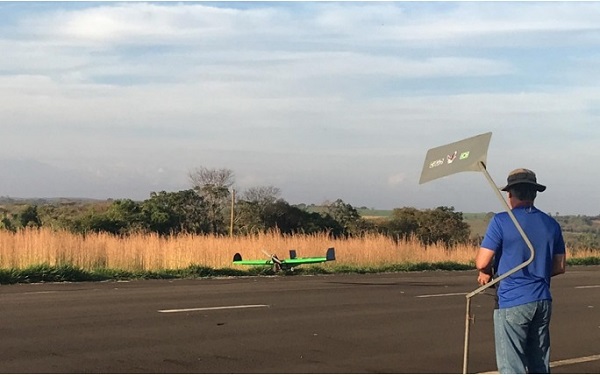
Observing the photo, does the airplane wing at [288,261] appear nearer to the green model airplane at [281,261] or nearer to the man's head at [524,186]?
the green model airplane at [281,261]

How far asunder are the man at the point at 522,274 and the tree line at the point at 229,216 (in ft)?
114

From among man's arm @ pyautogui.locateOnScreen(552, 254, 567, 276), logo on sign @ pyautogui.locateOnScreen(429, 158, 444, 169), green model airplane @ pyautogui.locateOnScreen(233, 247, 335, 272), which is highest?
logo on sign @ pyautogui.locateOnScreen(429, 158, 444, 169)

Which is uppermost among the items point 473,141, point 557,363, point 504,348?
point 473,141

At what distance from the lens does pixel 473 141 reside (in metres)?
6.09

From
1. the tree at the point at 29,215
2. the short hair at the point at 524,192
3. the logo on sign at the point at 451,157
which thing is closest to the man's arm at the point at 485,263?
the short hair at the point at 524,192

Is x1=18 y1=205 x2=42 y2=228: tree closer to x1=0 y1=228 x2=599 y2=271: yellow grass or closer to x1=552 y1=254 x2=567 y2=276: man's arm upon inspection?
x1=0 y1=228 x2=599 y2=271: yellow grass

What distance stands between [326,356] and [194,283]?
10.6 metres

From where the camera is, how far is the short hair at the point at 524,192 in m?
6.43

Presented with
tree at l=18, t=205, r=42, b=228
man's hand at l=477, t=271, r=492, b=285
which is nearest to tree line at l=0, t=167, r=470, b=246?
A: tree at l=18, t=205, r=42, b=228

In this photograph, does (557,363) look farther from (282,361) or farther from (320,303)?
(320,303)

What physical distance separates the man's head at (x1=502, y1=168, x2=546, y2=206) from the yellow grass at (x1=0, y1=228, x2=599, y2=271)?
1669 cm

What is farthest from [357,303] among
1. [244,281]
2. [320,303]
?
[244,281]

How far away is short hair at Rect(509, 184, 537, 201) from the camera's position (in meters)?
6.43

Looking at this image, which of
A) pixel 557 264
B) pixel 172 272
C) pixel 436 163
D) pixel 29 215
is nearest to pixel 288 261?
pixel 172 272
